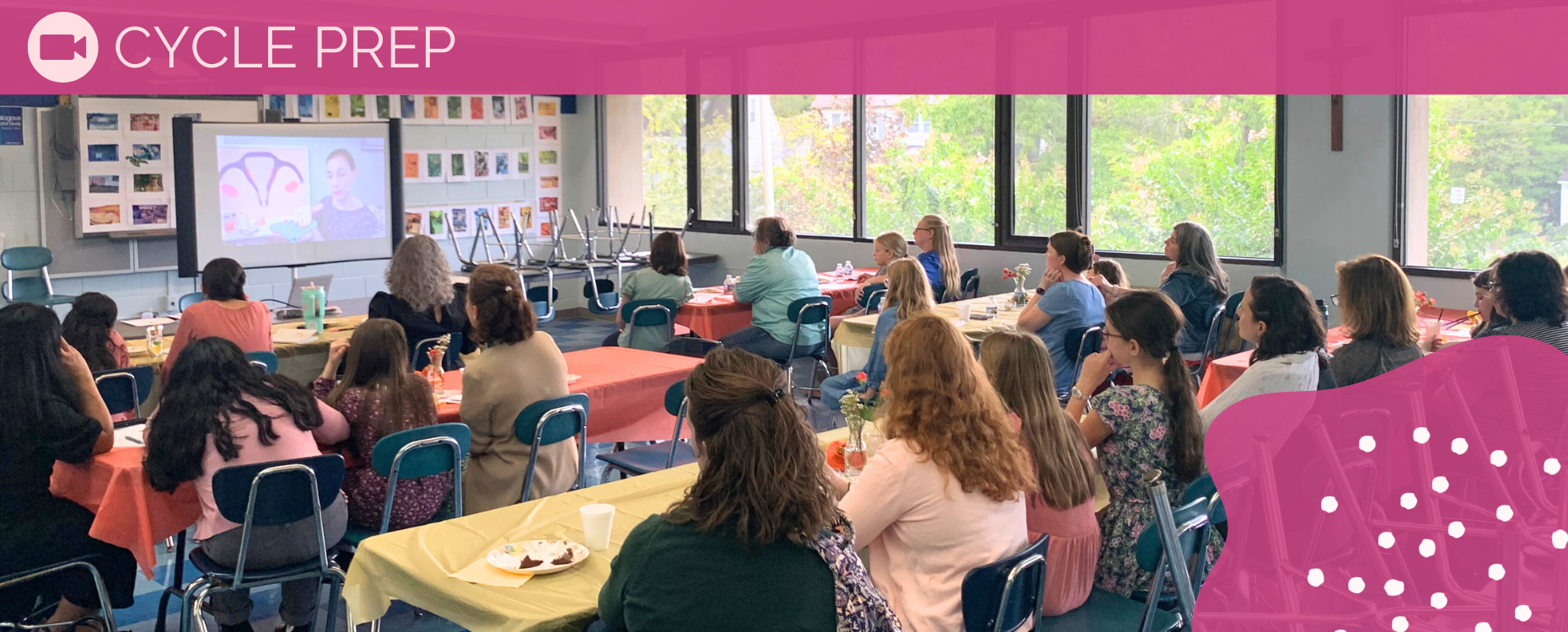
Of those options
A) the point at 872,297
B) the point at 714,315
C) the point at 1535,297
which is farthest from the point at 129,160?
the point at 1535,297

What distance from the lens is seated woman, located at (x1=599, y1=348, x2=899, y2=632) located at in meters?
1.89

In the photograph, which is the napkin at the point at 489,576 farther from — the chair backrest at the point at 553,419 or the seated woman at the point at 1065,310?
the seated woman at the point at 1065,310

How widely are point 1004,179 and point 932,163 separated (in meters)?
0.68

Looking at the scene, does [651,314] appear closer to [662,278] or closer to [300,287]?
[662,278]

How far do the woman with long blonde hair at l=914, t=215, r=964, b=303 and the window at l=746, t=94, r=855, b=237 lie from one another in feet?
7.72

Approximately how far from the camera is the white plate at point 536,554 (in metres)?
2.38

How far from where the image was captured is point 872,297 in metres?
6.88

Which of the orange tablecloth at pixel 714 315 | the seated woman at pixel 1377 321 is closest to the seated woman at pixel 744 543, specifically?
the seated woman at pixel 1377 321

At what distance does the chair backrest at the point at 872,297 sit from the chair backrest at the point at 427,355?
7.50 feet

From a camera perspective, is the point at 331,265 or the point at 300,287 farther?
the point at 331,265

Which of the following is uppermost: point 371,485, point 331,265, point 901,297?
point 331,265

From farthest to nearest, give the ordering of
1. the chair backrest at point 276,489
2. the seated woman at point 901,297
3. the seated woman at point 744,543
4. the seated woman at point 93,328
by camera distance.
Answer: the seated woman at point 901,297
the seated woman at point 93,328
the chair backrest at point 276,489
the seated woman at point 744,543

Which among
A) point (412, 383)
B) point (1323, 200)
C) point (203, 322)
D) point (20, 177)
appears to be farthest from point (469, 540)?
point (20, 177)
